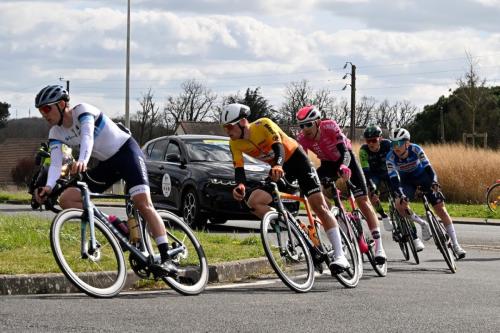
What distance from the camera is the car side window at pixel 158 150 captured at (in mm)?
18438

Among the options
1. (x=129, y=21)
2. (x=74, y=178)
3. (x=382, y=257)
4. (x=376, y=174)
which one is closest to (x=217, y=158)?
(x=376, y=174)

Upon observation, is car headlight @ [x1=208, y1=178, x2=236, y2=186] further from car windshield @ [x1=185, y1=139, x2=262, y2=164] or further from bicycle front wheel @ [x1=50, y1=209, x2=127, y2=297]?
bicycle front wheel @ [x1=50, y1=209, x2=127, y2=297]

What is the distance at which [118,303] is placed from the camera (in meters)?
7.71

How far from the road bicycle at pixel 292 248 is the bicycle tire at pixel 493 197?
15444 millimetres

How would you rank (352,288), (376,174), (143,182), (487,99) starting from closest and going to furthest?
1. (143,182)
2. (352,288)
3. (376,174)
4. (487,99)

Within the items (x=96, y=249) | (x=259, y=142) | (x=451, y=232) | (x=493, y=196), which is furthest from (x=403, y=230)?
(x=493, y=196)

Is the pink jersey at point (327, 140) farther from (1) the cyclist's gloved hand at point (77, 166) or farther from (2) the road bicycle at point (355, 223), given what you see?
(1) the cyclist's gloved hand at point (77, 166)

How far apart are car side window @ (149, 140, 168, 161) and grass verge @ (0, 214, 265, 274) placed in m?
4.26

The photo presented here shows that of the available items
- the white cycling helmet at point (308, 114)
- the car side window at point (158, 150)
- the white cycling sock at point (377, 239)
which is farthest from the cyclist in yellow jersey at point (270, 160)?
the car side window at point (158, 150)

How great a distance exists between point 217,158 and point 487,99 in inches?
1637

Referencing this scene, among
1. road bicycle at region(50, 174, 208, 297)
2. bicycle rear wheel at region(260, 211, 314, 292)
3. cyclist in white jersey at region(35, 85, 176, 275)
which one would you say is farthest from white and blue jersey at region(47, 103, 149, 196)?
bicycle rear wheel at region(260, 211, 314, 292)

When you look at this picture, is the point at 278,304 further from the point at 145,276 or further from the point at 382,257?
the point at 382,257

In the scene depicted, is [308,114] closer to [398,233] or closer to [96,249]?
[96,249]

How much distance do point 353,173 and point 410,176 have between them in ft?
4.04
